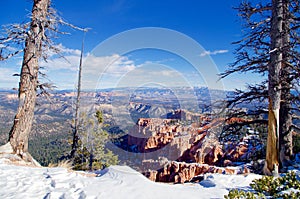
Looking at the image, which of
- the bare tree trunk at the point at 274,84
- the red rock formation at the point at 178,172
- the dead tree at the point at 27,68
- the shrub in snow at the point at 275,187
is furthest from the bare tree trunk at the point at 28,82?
the red rock formation at the point at 178,172

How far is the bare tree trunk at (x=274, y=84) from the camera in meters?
5.27

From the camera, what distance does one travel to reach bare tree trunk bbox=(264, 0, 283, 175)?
5.27 metres

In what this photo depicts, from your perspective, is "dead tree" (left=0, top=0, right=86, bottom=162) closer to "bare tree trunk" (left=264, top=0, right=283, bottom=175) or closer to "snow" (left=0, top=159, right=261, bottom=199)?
"snow" (left=0, top=159, right=261, bottom=199)

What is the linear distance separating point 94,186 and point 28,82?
402 cm

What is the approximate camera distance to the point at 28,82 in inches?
230

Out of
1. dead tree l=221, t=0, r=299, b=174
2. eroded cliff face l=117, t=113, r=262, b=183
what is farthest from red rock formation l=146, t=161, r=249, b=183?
dead tree l=221, t=0, r=299, b=174

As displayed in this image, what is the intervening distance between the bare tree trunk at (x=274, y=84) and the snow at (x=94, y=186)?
5.14 feet

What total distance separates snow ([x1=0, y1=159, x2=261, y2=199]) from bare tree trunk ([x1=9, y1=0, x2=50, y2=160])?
158cm

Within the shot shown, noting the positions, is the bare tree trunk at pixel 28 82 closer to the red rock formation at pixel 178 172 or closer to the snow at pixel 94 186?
the snow at pixel 94 186

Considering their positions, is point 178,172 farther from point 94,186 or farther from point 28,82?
point 94,186

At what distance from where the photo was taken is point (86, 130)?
16312 mm

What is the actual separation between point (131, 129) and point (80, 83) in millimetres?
58777

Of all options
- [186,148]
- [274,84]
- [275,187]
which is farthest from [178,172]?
[275,187]

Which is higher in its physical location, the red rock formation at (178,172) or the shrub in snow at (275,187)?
the shrub in snow at (275,187)
